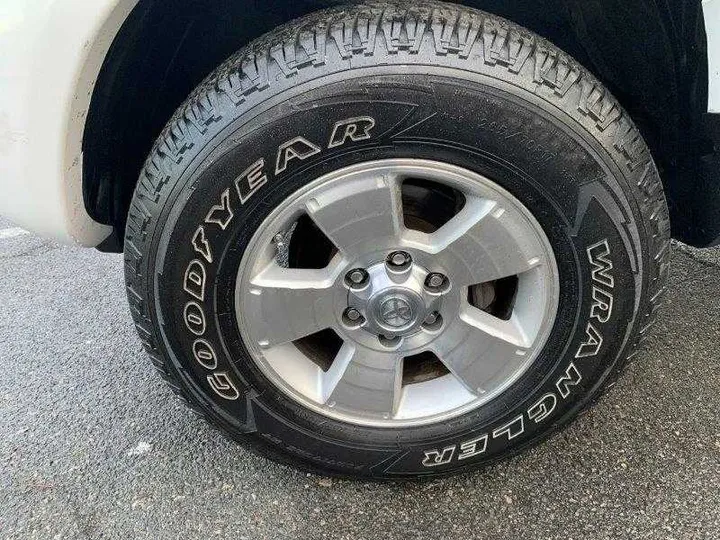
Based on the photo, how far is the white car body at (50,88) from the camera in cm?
133

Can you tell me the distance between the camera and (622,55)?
1704mm

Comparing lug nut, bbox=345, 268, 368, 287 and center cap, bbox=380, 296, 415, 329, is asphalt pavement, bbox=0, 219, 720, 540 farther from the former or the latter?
lug nut, bbox=345, 268, 368, 287

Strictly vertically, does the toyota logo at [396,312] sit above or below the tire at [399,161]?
below

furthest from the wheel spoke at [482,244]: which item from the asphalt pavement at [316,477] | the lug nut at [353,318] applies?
the asphalt pavement at [316,477]

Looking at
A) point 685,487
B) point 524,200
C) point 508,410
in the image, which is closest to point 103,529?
point 508,410

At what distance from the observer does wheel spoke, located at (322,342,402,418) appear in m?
1.67

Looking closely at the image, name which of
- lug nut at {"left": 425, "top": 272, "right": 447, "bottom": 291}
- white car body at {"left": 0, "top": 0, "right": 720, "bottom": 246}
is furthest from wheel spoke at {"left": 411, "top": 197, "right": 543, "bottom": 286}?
white car body at {"left": 0, "top": 0, "right": 720, "bottom": 246}

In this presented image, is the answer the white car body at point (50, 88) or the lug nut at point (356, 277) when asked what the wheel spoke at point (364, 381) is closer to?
the lug nut at point (356, 277)

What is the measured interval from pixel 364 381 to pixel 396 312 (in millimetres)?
227

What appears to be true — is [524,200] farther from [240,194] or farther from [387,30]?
[240,194]

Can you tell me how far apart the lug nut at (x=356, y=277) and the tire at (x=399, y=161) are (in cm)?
14

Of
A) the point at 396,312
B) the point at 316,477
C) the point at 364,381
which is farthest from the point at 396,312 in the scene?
the point at 316,477

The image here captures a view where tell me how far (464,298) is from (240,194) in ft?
2.00

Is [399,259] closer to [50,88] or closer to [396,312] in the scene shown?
[396,312]
